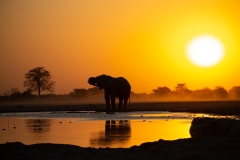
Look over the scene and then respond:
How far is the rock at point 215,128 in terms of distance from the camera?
16566 mm

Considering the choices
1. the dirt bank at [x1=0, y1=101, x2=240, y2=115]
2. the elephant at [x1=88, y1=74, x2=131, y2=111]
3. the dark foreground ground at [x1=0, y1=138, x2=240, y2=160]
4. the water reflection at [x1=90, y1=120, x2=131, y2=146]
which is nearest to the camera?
the dark foreground ground at [x1=0, y1=138, x2=240, y2=160]

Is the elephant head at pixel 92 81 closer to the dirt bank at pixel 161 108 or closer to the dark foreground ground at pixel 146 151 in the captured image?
the dirt bank at pixel 161 108

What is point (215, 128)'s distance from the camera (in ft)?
58.1

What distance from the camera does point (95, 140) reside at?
18266 millimetres

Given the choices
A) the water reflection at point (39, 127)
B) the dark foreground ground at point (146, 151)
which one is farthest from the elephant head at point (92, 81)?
the dark foreground ground at point (146, 151)

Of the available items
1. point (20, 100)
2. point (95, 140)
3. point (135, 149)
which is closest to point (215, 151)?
point (135, 149)

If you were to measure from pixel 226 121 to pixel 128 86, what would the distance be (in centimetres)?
3407

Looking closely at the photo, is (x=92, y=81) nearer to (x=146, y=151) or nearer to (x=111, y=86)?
(x=111, y=86)

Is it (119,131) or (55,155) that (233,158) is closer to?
(55,155)

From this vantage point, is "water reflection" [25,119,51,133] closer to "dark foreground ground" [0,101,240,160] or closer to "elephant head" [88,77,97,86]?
"dark foreground ground" [0,101,240,160]

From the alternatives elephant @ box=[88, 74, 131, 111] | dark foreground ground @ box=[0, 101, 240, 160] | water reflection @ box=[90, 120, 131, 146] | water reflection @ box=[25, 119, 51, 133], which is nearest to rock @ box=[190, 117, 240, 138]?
dark foreground ground @ box=[0, 101, 240, 160]

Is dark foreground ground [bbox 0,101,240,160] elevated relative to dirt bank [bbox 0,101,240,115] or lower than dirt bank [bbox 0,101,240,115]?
lower

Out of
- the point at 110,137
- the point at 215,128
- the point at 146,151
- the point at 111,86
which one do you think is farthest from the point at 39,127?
the point at 111,86

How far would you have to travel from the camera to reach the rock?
16.6 m
